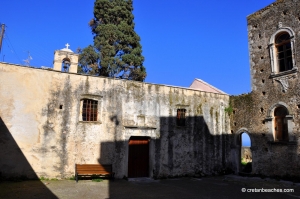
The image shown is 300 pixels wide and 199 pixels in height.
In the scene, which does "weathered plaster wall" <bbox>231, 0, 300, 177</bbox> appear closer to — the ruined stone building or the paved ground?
the ruined stone building

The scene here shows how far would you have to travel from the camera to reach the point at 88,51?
2280cm

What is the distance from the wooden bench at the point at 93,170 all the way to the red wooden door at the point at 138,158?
4.93 feet

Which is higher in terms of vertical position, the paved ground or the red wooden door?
the red wooden door

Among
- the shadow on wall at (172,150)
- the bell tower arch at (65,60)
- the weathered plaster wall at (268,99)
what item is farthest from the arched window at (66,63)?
the weathered plaster wall at (268,99)

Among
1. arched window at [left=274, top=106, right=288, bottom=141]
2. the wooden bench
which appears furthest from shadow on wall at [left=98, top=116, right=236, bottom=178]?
arched window at [left=274, top=106, right=288, bottom=141]

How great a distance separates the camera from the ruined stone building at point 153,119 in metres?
10.8

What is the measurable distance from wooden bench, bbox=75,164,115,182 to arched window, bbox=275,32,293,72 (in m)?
11.3

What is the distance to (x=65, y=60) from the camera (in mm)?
14688

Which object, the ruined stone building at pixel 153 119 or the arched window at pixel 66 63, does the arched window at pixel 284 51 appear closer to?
the ruined stone building at pixel 153 119

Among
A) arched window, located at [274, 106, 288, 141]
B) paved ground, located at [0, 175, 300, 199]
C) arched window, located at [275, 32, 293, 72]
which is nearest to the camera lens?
paved ground, located at [0, 175, 300, 199]

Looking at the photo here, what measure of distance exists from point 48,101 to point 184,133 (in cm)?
767

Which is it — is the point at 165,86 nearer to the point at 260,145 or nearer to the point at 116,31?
the point at 260,145

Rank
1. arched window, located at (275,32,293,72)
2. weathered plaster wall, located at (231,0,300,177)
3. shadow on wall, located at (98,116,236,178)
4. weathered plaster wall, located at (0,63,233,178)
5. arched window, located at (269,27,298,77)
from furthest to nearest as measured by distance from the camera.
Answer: arched window, located at (275,32,293,72)
arched window, located at (269,27,298,77)
weathered plaster wall, located at (231,0,300,177)
shadow on wall, located at (98,116,236,178)
weathered plaster wall, located at (0,63,233,178)

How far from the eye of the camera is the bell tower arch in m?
14.2
